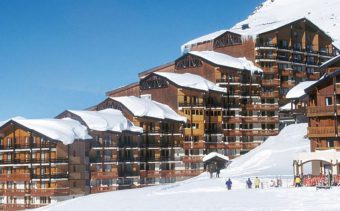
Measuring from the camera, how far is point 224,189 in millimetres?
59156

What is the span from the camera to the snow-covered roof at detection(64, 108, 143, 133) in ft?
292

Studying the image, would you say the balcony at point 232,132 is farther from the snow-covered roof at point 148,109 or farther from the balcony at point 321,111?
the balcony at point 321,111

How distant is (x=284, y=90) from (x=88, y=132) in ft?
131

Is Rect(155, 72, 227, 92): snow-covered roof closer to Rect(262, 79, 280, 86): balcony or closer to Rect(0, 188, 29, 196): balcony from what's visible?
Rect(262, 79, 280, 86): balcony

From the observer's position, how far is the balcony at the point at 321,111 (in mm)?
75500

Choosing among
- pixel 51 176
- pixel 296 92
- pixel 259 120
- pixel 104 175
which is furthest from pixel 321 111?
pixel 51 176

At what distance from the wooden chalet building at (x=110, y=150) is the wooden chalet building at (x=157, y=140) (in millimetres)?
1647

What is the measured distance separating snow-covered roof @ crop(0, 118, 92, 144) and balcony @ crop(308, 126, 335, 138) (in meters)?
30.2

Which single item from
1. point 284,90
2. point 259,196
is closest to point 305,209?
point 259,196

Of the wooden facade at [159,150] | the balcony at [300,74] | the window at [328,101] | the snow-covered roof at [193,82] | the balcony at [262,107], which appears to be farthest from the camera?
the balcony at [300,74]

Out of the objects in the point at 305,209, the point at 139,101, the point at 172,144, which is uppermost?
the point at 139,101

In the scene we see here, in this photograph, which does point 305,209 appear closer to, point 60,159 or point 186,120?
point 60,159

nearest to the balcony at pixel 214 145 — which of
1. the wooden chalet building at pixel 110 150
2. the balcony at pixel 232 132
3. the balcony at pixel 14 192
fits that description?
the balcony at pixel 232 132

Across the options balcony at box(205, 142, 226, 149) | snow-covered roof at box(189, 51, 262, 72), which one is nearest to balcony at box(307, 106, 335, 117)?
balcony at box(205, 142, 226, 149)
